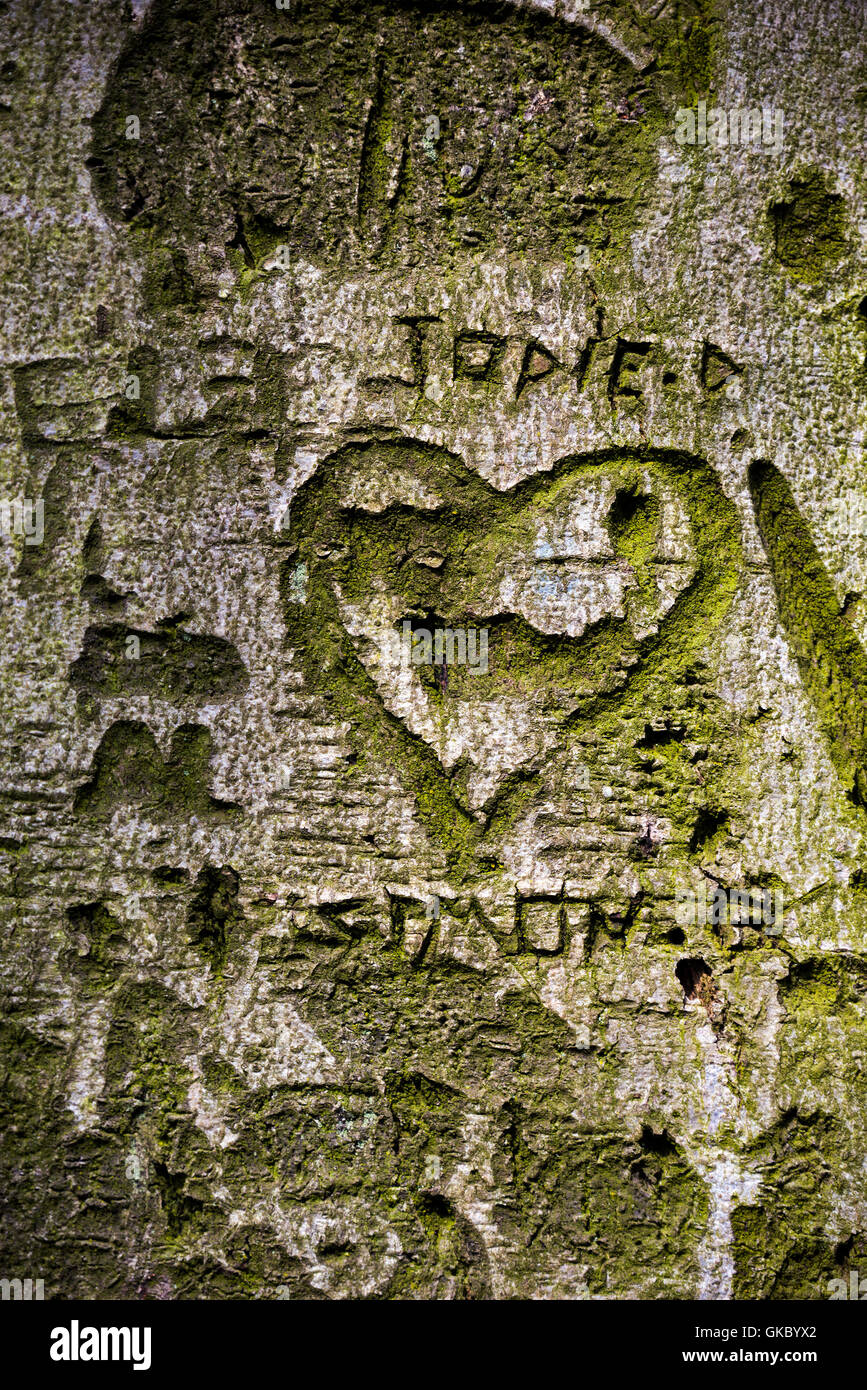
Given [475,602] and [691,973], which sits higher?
[475,602]

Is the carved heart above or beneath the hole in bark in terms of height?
above

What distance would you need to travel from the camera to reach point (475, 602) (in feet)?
3.19

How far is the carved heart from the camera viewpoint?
0.97 m

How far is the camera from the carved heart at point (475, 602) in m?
0.97

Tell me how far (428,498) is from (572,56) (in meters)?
0.51

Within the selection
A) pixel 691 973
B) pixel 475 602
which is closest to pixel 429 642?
pixel 475 602

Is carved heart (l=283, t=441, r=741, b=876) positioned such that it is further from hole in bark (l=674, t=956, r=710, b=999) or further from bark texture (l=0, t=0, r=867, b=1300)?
hole in bark (l=674, t=956, r=710, b=999)

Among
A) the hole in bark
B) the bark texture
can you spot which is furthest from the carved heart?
the hole in bark

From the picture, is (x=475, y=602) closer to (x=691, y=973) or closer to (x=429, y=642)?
(x=429, y=642)

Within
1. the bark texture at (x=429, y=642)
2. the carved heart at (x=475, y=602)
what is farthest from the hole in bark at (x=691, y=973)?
the carved heart at (x=475, y=602)

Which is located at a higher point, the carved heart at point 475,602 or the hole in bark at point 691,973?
the carved heart at point 475,602

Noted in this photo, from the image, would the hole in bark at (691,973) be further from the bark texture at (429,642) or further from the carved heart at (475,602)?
the carved heart at (475,602)
